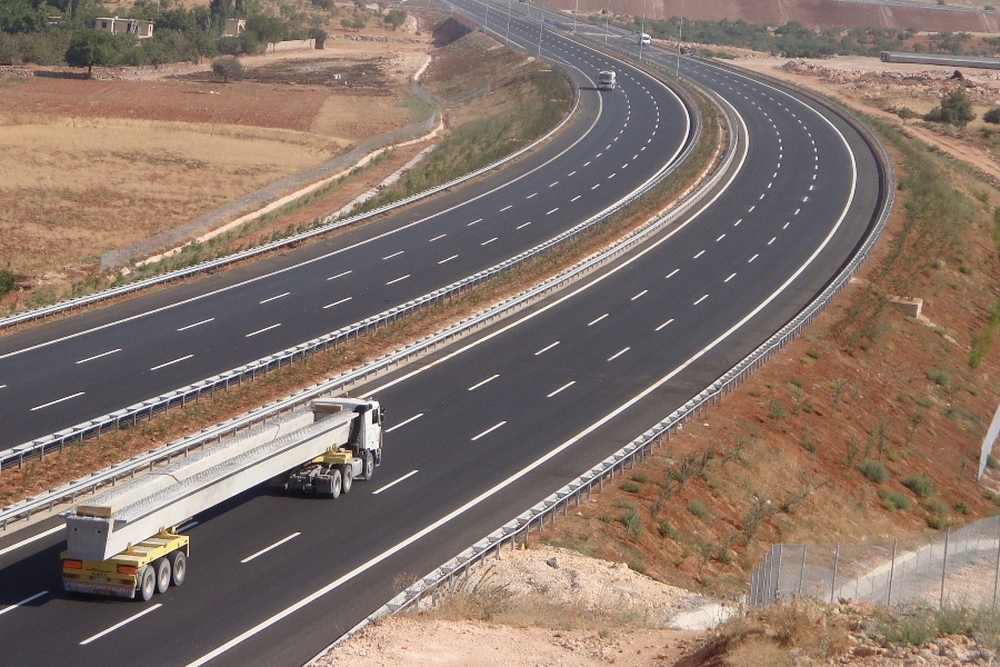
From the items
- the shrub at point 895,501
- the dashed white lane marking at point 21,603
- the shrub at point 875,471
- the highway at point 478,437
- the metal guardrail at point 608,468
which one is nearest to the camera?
the highway at point 478,437

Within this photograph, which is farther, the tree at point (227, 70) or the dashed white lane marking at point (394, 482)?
the tree at point (227, 70)

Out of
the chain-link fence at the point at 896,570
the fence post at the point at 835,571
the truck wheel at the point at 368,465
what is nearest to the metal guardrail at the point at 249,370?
the truck wheel at the point at 368,465

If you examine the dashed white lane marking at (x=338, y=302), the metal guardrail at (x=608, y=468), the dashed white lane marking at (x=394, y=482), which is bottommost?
the dashed white lane marking at (x=394, y=482)

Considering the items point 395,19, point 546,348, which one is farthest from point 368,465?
point 395,19

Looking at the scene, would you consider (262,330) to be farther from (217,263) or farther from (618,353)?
(618,353)

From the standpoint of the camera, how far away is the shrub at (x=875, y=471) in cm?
3509

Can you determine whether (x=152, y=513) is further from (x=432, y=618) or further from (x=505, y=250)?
(x=505, y=250)

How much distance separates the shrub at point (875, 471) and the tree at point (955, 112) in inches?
2800

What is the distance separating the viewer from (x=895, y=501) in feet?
111

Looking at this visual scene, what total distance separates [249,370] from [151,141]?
50.5 metres

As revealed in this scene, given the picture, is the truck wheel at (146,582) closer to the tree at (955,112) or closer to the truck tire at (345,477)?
the truck tire at (345,477)

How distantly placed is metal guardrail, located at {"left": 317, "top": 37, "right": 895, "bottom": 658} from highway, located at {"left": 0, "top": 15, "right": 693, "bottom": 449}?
12181 mm

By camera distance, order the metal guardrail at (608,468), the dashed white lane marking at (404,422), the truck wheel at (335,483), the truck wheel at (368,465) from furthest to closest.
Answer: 1. the dashed white lane marking at (404,422)
2. the truck wheel at (368,465)
3. the truck wheel at (335,483)
4. the metal guardrail at (608,468)

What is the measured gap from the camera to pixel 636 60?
12344cm
